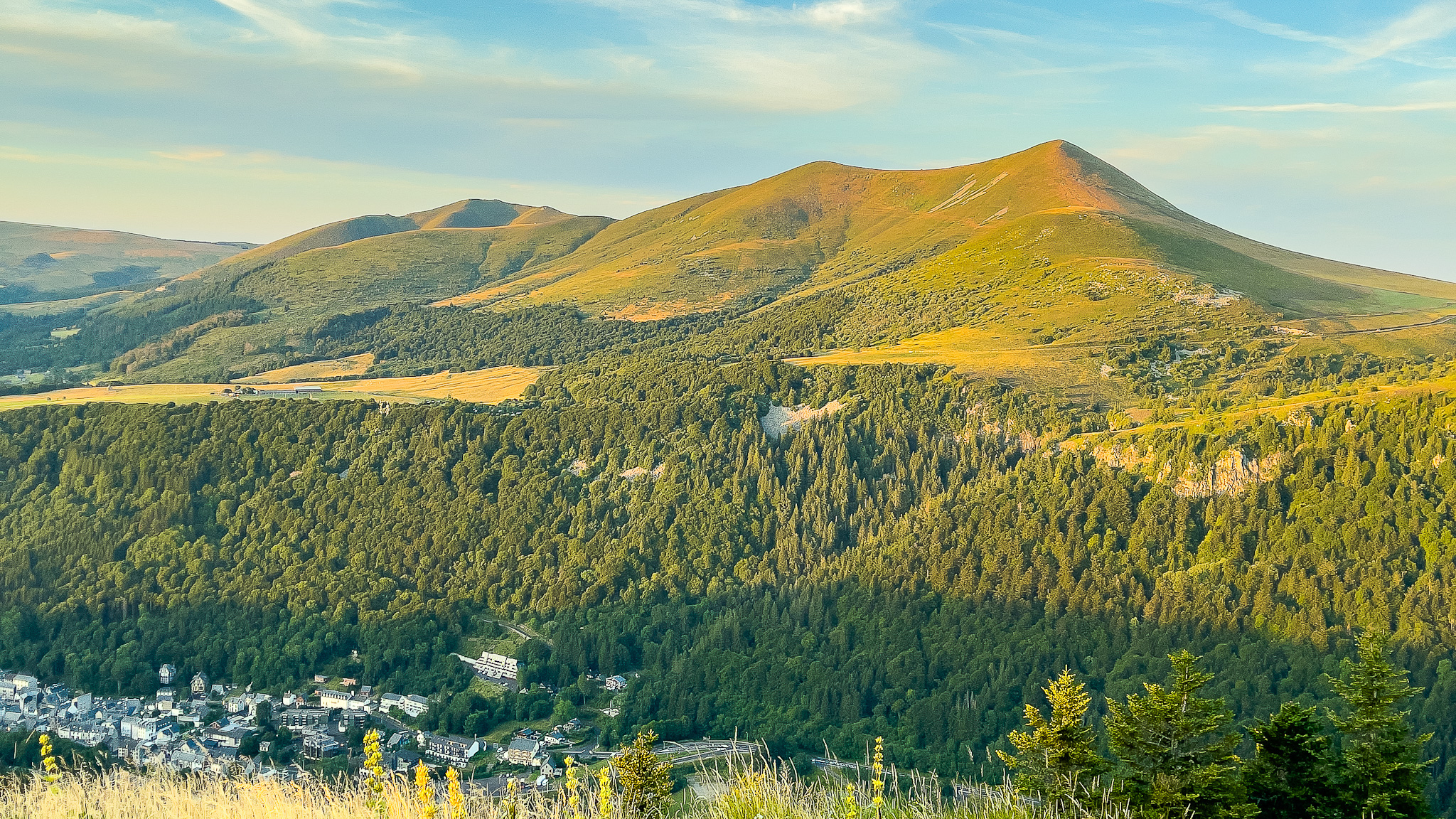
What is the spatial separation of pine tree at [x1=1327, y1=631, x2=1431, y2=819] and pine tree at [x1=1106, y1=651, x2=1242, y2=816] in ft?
9.78

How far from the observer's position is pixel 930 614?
66000mm

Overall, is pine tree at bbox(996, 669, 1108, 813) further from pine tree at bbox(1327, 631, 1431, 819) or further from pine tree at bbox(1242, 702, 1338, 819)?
pine tree at bbox(1327, 631, 1431, 819)

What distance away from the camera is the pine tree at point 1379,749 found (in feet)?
68.9

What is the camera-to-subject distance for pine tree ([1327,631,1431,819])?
68.9 ft

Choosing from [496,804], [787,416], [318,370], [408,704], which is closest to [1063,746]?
[496,804]

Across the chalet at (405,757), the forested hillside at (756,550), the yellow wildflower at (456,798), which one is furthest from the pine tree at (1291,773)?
the chalet at (405,757)

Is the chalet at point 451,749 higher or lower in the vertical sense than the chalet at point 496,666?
lower

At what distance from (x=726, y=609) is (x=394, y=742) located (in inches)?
909

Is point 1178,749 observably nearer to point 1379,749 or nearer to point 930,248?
point 1379,749

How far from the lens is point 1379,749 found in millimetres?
21922

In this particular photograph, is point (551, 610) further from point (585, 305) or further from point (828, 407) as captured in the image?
point (585, 305)

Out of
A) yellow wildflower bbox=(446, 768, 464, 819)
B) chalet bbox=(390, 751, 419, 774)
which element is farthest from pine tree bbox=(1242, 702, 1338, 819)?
chalet bbox=(390, 751, 419, 774)

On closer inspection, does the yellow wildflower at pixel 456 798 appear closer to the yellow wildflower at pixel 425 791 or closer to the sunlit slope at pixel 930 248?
the yellow wildflower at pixel 425 791

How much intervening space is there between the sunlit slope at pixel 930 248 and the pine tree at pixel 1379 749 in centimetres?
8799
